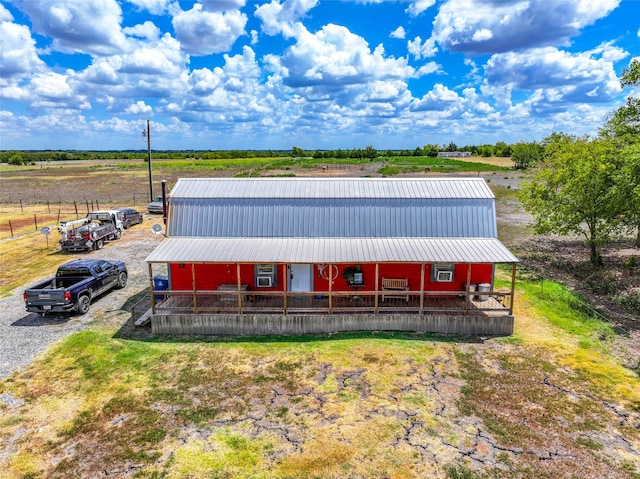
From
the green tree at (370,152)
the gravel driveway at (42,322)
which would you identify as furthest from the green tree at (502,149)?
the gravel driveway at (42,322)

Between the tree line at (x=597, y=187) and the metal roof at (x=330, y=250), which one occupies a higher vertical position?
the tree line at (x=597, y=187)

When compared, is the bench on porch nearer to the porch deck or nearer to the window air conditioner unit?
the porch deck

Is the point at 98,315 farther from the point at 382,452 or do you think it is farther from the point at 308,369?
the point at 382,452

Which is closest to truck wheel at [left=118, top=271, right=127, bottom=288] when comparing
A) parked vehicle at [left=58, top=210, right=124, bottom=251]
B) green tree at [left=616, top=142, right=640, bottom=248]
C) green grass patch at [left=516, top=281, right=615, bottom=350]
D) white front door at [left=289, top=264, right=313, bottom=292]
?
parked vehicle at [left=58, top=210, right=124, bottom=251]

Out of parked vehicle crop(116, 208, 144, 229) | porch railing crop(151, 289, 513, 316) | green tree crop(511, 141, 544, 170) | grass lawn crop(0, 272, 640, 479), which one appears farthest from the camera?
green tree crop(511, 141, 544, 170)

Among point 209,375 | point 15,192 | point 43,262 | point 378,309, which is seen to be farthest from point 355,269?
point 15,192

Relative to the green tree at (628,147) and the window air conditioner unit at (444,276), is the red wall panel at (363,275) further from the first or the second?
the green tree at (628,147)
